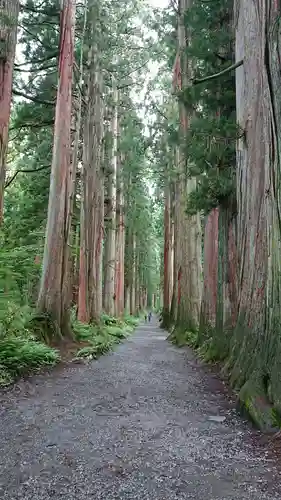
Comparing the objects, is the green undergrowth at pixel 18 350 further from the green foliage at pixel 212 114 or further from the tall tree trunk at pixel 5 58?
the green foliage at pixel 212 114

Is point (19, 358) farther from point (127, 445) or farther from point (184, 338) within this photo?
point (184, 338)

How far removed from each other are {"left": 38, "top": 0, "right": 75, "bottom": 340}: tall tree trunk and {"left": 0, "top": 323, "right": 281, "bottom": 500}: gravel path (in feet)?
11.0

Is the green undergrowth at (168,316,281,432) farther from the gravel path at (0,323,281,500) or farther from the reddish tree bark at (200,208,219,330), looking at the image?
the reddish tree bark at (200,208,219,330)

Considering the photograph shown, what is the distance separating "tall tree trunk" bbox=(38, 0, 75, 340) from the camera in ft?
32.1

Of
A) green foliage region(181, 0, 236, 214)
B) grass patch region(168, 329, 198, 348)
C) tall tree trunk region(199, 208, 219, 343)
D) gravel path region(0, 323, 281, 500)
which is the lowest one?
gravel path region(0, 323, 281, 500)

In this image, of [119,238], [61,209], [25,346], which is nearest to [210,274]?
[61,209]

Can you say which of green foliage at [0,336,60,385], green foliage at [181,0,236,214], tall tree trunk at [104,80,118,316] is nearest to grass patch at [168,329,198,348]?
green foliage at [181,0,236,214]

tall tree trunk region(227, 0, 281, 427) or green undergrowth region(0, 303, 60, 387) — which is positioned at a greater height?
tall tree trunk region(227, 0, 281, 427)

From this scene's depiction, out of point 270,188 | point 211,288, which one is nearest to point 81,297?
point 211,288

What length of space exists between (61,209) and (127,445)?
279 inches

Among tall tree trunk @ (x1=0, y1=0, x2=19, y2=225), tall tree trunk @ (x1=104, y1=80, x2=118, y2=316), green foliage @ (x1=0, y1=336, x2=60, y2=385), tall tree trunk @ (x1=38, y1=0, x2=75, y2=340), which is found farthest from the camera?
tall tree trunk @ (x1=104, y1=80, x2=118, y2=316)

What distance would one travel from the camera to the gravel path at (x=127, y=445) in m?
2.94

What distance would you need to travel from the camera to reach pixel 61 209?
10117mm

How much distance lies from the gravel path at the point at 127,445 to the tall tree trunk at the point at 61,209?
3356 mm
